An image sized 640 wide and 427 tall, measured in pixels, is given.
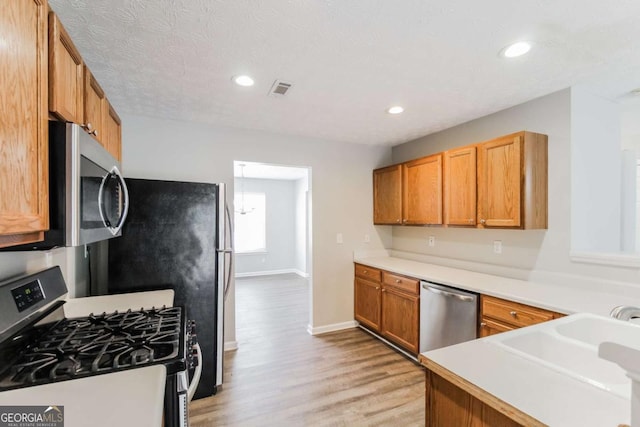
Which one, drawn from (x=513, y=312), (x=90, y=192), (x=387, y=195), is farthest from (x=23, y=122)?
(x=387, y=195)

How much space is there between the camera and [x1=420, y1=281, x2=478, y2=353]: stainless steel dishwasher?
239 cm

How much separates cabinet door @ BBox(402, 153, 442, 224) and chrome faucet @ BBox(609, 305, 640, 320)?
1.88 m

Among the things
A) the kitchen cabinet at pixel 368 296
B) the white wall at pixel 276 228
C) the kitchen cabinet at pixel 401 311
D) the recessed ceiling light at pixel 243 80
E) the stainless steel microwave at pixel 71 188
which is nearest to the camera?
the stainless steel microwave at pixel 71 188

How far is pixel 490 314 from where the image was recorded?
7.30 ft

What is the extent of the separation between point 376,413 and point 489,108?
9.00 ft

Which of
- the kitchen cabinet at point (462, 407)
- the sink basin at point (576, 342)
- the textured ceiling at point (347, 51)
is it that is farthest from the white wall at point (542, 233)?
the kitchen cabinet at point (462, 407)

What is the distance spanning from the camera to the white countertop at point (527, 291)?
6.06 ft

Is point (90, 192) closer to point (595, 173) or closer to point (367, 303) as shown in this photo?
point (367, 303)

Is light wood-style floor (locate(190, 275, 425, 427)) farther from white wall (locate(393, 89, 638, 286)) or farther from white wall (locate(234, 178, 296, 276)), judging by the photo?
white wall (locate(234, 178, 296, 276))

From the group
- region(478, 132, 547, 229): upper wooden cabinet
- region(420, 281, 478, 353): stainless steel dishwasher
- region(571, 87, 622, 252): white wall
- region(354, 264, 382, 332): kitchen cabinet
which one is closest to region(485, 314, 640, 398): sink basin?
region(420, 281, 478, 353): stainless steel dishwasher

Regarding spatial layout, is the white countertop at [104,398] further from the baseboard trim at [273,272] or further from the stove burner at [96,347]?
the baseboard trim at [273,272]

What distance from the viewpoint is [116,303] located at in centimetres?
188

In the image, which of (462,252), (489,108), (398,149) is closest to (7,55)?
(489,108)

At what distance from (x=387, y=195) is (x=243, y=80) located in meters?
2.27
